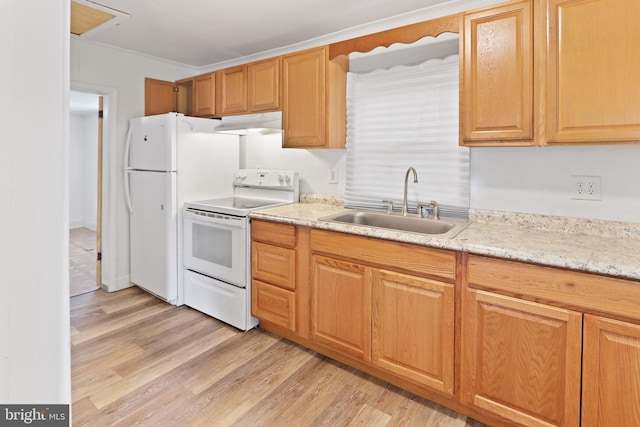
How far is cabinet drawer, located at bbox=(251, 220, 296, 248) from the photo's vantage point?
2.36 metres

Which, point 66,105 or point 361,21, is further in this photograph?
point 361,21

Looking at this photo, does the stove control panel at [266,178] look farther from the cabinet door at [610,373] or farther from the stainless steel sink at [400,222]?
the cabinet door at [610,373]

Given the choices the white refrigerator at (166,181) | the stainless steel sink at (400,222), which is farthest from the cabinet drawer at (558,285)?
the white refrigerator at (166,181)

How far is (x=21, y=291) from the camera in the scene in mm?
378

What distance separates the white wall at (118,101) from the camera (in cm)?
319

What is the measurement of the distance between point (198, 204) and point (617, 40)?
276 centimetres

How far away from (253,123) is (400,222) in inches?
56.9

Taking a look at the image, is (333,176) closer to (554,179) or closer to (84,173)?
(554,179)

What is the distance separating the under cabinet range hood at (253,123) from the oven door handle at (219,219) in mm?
780

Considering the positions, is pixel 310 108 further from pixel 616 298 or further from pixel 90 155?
pixel 90 155

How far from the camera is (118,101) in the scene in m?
3.35

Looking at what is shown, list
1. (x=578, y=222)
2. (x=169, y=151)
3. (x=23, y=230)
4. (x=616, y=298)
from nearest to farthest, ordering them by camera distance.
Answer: (x=23, y=230), (x=616, y=298), (x=578, y=222), (x=169, y=151)

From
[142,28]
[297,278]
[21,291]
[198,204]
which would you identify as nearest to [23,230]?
[21,291]

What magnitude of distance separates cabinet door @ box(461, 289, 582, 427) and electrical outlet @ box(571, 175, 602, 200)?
31.6 inches
